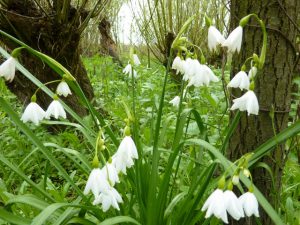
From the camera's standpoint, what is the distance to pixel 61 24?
315 cm

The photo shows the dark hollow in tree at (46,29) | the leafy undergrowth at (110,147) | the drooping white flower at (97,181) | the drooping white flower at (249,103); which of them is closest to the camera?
the drooping white flower at (97,181)

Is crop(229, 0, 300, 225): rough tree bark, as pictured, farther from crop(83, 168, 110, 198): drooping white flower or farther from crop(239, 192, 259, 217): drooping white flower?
crop(83, 168, 110, 198): drooping white flower

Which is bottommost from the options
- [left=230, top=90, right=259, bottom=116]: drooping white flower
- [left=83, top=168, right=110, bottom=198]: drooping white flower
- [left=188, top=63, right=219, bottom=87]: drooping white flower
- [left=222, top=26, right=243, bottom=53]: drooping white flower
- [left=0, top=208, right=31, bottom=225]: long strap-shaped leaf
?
[left=0, top=208, right=31, bottom=225]: long strap-shaped leaf

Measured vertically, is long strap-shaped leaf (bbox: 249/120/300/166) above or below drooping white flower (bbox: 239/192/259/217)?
above

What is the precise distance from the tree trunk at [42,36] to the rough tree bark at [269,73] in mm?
1781

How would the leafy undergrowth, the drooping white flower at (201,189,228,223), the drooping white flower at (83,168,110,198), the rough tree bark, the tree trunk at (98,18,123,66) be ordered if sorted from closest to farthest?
1. the drooping white flower at (201,189,228,223)
2. the drooping white flower at (83,168,110,198)
3. the rough tree bark
4. the leafy undergrowth
5. the tree trunk at (98,18,123,66)

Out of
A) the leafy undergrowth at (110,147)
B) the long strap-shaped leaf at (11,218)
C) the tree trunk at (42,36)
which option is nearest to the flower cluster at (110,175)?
the leafy undergrowth at (110,147)

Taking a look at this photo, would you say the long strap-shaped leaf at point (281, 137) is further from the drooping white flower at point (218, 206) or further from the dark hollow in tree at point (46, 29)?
the dark hollow in tree at point (46, 29)

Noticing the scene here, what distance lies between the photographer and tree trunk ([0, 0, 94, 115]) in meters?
3.11

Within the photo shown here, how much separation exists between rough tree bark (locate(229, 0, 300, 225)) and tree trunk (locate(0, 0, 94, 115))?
1781 mm

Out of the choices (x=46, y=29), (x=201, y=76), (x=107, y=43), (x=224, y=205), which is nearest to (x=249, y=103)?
(x=201, y=76)

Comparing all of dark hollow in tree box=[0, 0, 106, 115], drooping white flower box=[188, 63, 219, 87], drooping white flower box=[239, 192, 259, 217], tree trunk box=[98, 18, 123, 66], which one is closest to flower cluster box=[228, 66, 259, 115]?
drooping white flower box=[188, 63, 219, 87]

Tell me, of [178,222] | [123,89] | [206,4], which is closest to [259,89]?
[178,222]

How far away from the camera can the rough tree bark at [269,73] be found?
1.63 metres
